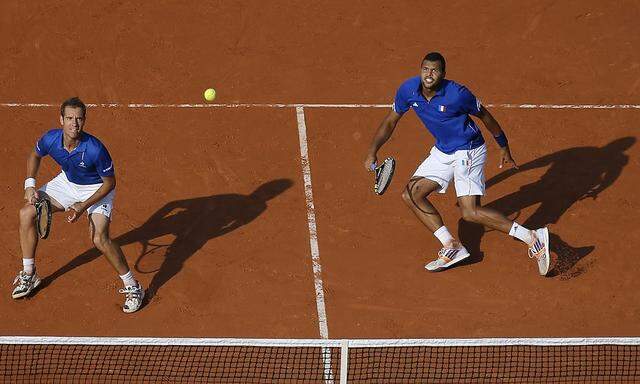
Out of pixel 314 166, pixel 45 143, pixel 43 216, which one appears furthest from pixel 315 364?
pixel 314 166

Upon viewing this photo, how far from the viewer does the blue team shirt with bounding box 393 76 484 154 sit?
34.6ft

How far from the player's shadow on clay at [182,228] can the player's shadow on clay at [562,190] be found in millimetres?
2345

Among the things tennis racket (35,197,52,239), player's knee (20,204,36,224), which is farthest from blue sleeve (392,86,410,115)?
player's knee (20,204,36,224)

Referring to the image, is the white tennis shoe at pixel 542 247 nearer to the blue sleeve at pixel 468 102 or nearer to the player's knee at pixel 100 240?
the blue sleeve at pixel 468 102

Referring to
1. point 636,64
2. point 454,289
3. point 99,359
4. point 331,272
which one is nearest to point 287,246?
point 331,272

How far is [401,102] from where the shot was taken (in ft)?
35.6

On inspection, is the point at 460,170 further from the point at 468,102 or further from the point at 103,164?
the point at 103,164

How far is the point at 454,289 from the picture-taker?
11.1m

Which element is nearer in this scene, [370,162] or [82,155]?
[82,155]

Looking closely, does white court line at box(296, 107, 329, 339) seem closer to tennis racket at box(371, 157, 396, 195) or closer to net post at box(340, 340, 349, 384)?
tennis racket at box(371, 157, 396, 195)

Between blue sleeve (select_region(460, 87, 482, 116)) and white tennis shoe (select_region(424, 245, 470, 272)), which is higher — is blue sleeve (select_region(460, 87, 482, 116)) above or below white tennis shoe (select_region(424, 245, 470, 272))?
above

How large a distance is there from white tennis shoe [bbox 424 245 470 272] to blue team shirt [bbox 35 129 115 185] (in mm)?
3410

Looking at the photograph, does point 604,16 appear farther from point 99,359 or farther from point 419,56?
point 99,359

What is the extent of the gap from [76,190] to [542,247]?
15.3 ft
